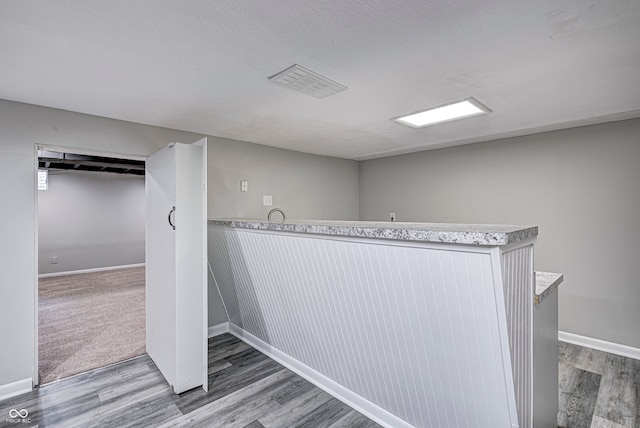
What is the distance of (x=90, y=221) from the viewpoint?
20.7 feet

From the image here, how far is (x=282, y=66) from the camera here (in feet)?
5.21

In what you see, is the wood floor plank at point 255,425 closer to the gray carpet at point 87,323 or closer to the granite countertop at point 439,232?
the granite countertop at point 439,232

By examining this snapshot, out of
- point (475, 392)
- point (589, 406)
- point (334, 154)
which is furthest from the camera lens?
point (334, 154)

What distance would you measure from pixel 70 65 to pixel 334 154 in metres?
2.89

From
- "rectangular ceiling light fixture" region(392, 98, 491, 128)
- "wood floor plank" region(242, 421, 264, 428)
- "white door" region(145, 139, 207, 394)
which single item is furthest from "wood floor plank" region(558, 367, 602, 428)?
"white door" region(145, 139, 207, 394)

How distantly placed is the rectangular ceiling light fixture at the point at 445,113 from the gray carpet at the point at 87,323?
3.03 meters

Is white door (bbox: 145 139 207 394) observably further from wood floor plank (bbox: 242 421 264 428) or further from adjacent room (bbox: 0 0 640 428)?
wood floor plank (bbox: 242 421 264 428)

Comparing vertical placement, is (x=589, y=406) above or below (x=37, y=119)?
below

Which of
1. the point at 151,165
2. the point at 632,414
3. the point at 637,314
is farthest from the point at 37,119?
the point at 637,314

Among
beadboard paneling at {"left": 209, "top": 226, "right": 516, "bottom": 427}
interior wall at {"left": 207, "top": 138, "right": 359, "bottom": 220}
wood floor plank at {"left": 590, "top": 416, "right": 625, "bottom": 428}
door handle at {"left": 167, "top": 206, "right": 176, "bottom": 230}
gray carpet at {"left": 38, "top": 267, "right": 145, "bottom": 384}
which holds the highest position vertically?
interior wall at {"left": 207, "top": 138, "right": 359, "bottom": 220}

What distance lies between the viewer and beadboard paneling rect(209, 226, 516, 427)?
49.6 inches

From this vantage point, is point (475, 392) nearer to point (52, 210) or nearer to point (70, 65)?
point (70, 65)

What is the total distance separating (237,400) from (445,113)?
8.21ft

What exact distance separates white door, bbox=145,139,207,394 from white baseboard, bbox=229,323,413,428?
2.03 ft
